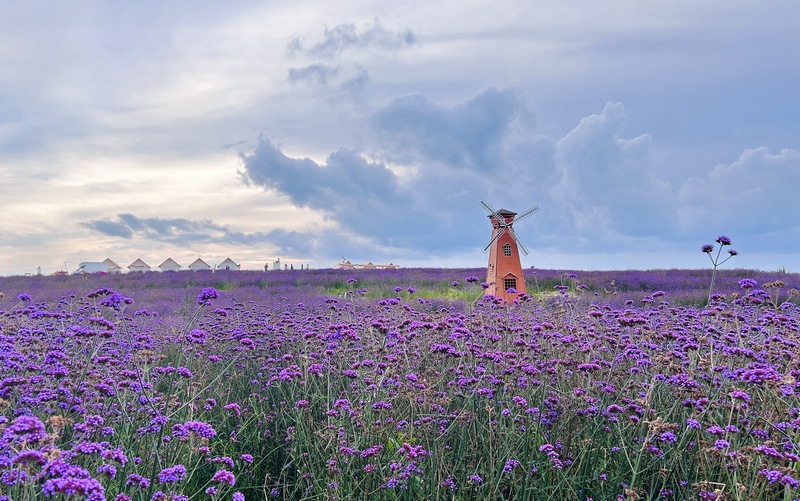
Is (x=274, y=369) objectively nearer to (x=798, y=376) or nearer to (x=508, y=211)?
(x=798, y=376)

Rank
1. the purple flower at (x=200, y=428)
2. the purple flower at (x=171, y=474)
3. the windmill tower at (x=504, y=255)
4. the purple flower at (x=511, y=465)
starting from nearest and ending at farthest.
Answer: the purple flower at (x=171, y=474)
the purple flower at (x=200, y=428)
the purple flower at (x=511, y=465)
the windmill tower at (x=504, y=255)

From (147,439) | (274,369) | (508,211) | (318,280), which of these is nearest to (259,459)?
(147,439)

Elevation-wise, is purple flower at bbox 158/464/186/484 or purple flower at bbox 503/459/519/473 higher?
purple flower at bbox 158/464/186/484

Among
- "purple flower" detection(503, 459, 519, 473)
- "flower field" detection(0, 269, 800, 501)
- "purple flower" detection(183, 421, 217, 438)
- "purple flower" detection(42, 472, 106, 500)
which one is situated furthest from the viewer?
"purple flower" detection(503, 459, 519, 473)

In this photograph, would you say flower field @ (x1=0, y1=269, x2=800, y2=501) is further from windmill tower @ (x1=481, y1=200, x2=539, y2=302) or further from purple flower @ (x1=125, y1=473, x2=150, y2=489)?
windmill tower @ (x1=481, y1=200, x2=539, y2=302)

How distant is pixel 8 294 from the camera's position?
19.3m

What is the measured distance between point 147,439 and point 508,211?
16.2 m

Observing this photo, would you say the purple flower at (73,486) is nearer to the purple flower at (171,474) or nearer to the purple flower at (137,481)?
the purple flower at (171,474)

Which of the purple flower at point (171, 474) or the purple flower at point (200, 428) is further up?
the purple flower at point (200, 428)

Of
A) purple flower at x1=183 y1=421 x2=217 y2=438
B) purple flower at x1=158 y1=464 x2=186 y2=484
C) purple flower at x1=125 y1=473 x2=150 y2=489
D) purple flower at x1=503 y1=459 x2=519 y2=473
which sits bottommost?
purple flower at x1=503 y1=459 x2=519 y2=473

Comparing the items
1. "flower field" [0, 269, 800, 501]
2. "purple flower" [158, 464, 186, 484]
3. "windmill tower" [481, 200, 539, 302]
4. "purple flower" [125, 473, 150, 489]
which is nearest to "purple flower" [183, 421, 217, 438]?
"flower field" [0, 269, 800, 501]

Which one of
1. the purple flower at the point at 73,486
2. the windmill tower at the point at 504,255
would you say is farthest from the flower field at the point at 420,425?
the windmill tower at the point at 504,255

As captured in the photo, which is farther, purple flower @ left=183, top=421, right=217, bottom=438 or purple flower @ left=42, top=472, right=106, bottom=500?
purple flower @ left=183, top=421, right=217, bottom=438

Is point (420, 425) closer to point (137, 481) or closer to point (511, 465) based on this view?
point (511, 465)
